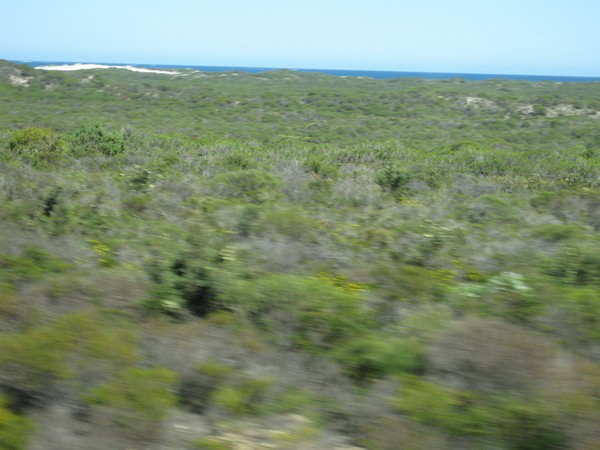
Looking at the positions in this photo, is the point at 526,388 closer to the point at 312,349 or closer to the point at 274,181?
the point at 312,349

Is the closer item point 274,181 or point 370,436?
point 370,436

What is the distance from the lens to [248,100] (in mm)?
52812

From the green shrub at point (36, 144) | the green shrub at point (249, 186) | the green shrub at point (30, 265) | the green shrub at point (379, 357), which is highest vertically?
the green shrub at point (36, 144)

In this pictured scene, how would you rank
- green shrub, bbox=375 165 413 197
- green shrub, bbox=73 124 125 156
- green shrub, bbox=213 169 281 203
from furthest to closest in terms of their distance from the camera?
green shrub, bbox=73 124 125 156, green shrub, bbox=375 165 413 197, green shrub, bbox=213 169 281 203

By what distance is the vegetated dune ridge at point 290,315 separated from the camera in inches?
142

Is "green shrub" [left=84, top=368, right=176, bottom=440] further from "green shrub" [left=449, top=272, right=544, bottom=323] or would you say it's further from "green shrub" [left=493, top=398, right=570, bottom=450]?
"green shrub" [left=449, top=272, right=544, bottom=323]

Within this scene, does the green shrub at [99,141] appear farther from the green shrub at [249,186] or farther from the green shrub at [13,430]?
the green shrub at [13,430]

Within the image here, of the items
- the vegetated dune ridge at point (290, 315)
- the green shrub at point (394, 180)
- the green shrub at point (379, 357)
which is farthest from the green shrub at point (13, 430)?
the green shrub at point (394, 180)

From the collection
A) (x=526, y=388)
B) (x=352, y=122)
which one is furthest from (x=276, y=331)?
(x=352, y=122)

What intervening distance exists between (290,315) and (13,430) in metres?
2.40

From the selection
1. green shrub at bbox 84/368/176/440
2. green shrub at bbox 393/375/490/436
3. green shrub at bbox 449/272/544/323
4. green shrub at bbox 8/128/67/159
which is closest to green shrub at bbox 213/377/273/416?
green shrub at bbox 84/368/176/440

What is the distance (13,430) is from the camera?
3.40 metres

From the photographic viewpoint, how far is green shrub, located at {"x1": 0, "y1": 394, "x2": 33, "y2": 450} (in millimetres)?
3330

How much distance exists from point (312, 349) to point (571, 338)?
2.10 m
